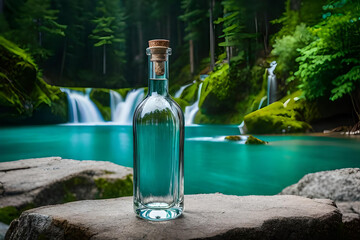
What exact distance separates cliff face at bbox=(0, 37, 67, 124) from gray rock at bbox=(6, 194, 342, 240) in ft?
4.03

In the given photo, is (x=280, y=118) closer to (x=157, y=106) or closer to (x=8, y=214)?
(x=157, y=106)

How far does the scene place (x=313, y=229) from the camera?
3.29 feet

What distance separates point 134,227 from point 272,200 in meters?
0.55

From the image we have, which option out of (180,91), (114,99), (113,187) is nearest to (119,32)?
(114,99)

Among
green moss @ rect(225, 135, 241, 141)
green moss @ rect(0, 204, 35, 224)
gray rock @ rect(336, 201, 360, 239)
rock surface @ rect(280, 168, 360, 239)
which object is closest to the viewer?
gray rock @ rect(336, 201, 360, 239)

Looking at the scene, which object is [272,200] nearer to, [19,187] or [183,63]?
[183,63]

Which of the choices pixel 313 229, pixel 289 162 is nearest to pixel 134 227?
pixel 313 229

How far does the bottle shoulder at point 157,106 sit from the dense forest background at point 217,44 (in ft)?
3.98

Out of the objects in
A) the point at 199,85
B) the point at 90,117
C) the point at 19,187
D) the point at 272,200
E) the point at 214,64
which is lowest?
the point at 19,187

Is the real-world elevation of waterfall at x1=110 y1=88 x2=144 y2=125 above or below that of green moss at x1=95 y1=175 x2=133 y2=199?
above

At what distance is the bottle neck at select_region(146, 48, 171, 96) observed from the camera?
1.01m

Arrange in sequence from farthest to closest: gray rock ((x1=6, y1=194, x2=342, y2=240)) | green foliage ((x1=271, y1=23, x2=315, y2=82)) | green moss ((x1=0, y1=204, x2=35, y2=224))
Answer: green foliage ((x1=271, y1=23, x2=315, y2=82)) → green moss ((x1=0, y1=204, x2=35, y2=224)) → gray rock ((x1=6, y1=194, x2=342, y2=240))

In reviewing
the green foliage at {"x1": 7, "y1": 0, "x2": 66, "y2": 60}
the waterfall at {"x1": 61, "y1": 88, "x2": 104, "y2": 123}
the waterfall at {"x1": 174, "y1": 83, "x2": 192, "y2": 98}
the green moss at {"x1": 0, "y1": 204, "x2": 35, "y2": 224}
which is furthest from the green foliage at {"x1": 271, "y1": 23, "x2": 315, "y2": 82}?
the green moss at {"x1": 0, "y1": 204, "x2": 35, "y2": 224}

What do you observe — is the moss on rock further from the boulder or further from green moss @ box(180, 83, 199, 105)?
the boulder
